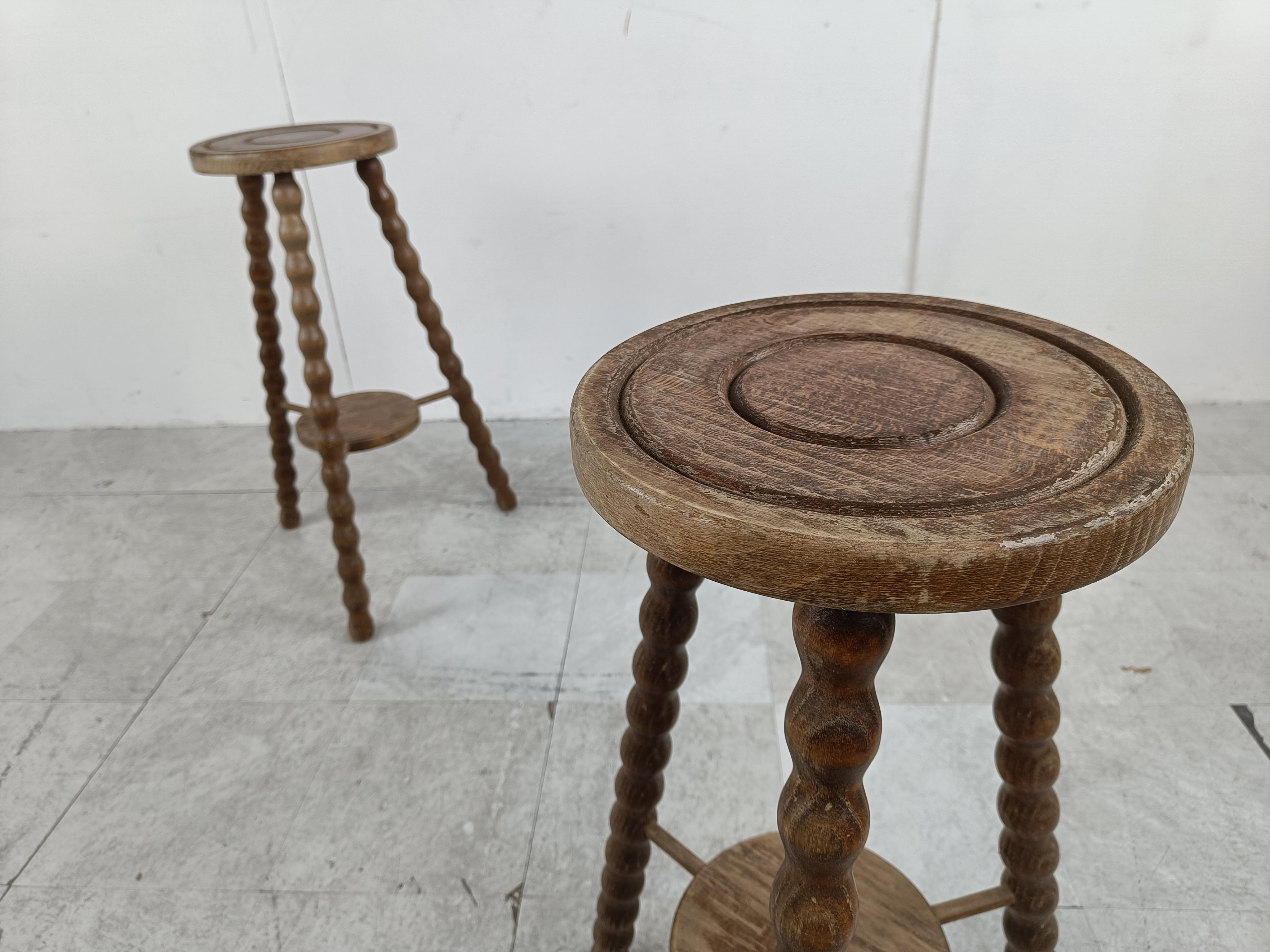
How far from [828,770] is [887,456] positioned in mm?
273

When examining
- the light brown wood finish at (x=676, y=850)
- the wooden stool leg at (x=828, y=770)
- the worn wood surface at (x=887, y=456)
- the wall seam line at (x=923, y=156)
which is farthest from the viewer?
the wall seam line at (x=923, y=156)

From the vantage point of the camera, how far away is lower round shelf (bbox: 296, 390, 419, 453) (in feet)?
6.98

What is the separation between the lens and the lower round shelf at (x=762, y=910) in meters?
1.06

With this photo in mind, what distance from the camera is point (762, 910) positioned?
1110 millimetres

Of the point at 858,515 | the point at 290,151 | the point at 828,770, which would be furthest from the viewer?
the point at 290,151

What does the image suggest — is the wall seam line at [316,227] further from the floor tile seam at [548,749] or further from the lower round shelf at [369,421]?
the floor tile seam at [548,749]

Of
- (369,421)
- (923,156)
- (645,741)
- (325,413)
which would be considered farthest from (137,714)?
(923,156)

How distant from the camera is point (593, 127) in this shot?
2.66 m

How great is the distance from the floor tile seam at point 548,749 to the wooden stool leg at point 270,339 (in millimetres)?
867

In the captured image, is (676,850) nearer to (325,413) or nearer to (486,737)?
(486,737)

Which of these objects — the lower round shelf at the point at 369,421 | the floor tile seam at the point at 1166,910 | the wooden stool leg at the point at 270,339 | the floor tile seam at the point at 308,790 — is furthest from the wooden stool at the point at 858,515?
the wooden stool leg at the point at 270,339

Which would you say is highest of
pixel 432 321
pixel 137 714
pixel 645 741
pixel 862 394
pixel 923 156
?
pixel 862 394

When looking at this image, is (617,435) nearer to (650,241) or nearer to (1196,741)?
(1196,741)

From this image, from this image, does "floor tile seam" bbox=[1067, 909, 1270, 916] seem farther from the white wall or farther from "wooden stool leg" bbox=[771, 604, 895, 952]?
the white wall
